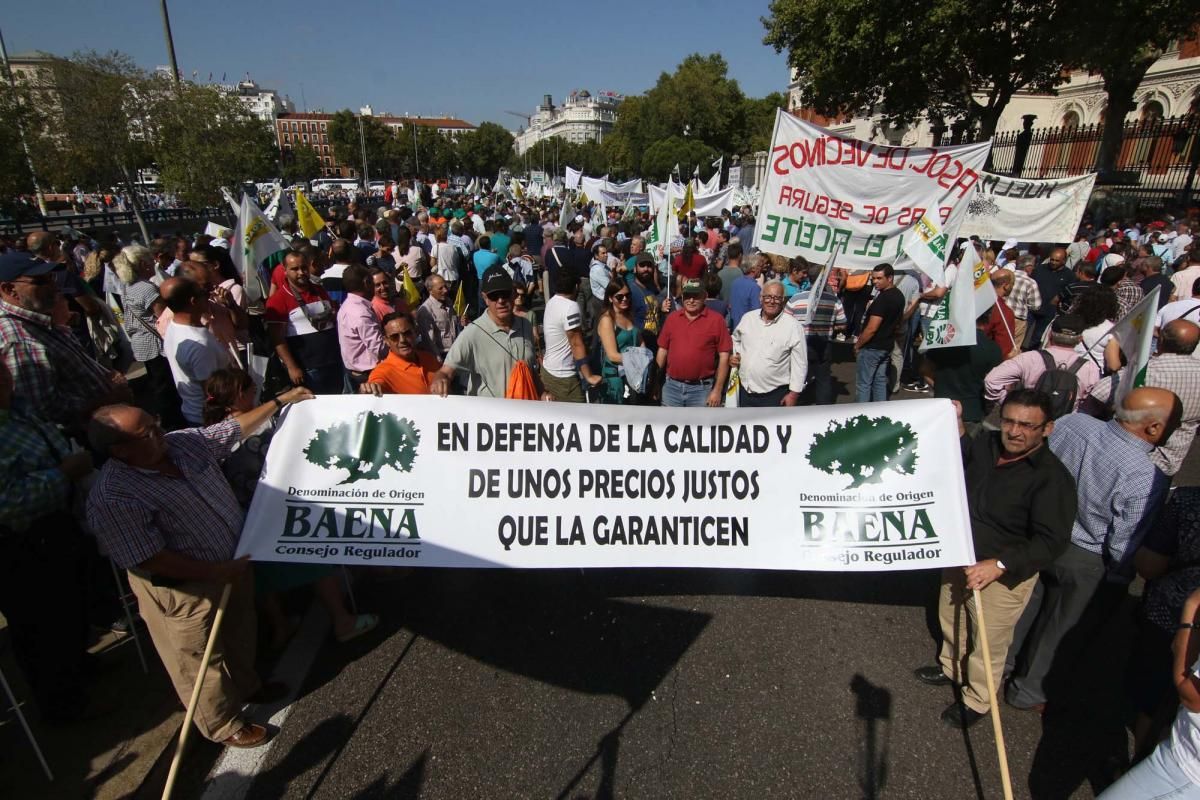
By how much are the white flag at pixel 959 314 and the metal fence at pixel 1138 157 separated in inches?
423

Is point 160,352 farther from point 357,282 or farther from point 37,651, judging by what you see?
point 37,651

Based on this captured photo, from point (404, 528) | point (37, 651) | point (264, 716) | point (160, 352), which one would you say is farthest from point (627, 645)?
point (160, 352)

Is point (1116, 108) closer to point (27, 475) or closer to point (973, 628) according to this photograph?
point (973, 628)

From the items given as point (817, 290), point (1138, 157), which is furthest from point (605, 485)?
point (1138, 157)

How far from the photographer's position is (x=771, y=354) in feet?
16.4

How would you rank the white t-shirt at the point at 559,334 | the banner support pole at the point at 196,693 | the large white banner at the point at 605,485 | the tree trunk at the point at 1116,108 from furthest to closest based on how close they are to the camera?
the tree trunk at the point at 1116,108, the white t-shirt at the point at 559,334, the large white banner at the point at 605,485, the banner support pole at the point at 196,693

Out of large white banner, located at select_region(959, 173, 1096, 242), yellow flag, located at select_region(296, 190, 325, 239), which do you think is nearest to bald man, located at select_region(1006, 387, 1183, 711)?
large white banner, located at select_region(959, 173, 1096, 242)

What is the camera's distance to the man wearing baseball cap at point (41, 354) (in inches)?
129

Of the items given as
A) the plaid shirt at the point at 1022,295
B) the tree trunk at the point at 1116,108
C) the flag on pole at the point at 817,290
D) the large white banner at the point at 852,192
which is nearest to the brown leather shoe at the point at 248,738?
the large white banner at the point at 852,192

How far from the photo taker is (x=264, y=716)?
3.12 metres

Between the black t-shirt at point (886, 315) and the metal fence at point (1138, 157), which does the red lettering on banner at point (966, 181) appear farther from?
the metal fence at point (1138, 157)

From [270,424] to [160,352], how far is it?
12.7 feet

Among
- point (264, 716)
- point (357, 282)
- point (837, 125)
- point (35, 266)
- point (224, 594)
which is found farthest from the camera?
point (837, 125)

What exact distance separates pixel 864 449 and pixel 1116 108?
90.9ft
